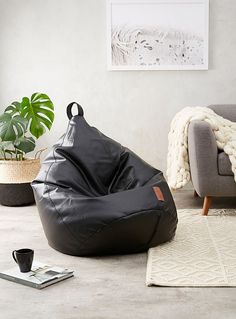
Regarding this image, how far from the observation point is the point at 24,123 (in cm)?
417

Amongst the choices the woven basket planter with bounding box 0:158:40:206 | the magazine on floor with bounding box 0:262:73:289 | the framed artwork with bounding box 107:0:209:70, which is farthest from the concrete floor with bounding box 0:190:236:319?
the framed artwork with bounding box 107:0:209:70

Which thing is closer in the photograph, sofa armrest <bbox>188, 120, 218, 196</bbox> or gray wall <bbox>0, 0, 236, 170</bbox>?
sofa armrest <bbox>188, 120, 218, 196</bbox>

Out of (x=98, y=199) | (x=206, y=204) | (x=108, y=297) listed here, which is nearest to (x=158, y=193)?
(x=98, y=199)

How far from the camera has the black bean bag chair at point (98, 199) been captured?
2822mm

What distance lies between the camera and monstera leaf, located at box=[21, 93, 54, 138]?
432 centimetres

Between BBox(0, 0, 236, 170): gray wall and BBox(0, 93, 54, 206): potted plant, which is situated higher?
BBox(0, 0, 236, 170): gray wall

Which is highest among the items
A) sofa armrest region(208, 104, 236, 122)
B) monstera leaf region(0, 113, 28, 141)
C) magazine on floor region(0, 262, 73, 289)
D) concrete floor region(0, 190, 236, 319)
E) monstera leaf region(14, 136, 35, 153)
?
sofa armrest region(208, 104, 236, 122)

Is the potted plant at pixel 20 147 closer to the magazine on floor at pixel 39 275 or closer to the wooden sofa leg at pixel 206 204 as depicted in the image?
the wooden sofa leg at pixel 206 204

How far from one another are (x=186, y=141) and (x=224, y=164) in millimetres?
357

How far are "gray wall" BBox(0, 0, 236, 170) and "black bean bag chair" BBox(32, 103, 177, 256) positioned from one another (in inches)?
55.9

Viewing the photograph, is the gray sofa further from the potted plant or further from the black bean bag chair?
the potted plant

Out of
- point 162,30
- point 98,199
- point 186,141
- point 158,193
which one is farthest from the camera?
point 162,30

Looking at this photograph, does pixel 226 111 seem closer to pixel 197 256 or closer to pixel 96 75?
pixel 96 75

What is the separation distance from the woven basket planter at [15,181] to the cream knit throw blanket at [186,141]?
42.0 inches
